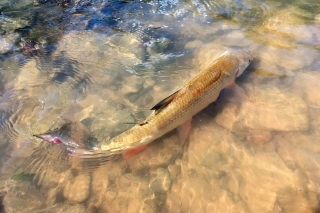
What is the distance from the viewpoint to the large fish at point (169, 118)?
400cm

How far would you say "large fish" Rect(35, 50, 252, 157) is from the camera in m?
4.00

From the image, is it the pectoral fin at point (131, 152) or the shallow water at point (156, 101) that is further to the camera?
the pectoral fin at point (131, 152)

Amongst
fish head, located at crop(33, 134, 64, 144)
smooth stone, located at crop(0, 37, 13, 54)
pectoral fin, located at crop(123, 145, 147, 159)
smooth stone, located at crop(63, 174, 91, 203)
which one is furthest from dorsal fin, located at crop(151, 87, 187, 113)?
smooth stone, located at crop(0, 37, 13, 54)

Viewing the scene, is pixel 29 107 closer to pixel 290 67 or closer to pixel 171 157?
pixel 171 157

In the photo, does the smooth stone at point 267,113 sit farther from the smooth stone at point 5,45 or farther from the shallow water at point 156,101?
the smooth stone at point 5,45

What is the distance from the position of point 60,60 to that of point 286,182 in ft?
16.5

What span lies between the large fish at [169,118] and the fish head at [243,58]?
568mm

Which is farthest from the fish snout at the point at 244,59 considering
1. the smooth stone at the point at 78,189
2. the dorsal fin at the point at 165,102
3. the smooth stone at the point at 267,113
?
the smooth stone at the point at 78,189

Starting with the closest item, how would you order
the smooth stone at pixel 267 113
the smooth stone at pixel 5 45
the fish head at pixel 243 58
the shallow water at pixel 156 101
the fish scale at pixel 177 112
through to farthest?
the shallow water at pixel 156 101 → the fish scale at pixel 177 112 → the smooth stone at pixel 267 113 → the fish head at pixel 243 58 → the smooth stone at pixel 5 45

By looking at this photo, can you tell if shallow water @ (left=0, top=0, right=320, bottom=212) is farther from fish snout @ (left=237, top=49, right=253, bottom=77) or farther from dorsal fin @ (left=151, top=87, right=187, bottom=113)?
dorsal fin @ (left=151, top=87, right=187, bottom=113)

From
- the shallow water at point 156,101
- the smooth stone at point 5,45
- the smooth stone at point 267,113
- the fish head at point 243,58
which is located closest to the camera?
the shallow water at point 156,101

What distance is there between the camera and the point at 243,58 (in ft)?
17.6

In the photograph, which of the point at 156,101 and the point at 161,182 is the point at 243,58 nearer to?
the point at 156,101

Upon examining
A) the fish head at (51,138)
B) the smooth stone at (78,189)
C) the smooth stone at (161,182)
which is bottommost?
the smooth stone at (78,189)
